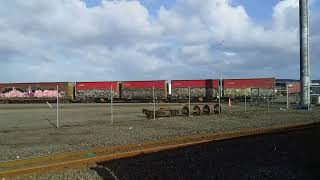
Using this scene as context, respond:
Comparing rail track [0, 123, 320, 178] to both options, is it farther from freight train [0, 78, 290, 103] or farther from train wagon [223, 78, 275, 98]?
freight train [0, 78, 290, 103]

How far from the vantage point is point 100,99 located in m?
78.3

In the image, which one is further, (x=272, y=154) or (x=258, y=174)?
(x=272, y=154)

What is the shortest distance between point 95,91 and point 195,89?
58.4 feet

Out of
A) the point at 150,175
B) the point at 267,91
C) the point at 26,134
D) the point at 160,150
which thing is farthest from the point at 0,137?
the point at 267,91

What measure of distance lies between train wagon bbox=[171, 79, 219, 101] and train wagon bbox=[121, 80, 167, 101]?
5.98 ft

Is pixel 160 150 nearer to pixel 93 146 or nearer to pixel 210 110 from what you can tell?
pixel 93 146

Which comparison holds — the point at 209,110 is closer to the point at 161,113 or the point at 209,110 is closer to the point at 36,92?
the point at 161,113

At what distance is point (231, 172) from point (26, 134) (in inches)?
520

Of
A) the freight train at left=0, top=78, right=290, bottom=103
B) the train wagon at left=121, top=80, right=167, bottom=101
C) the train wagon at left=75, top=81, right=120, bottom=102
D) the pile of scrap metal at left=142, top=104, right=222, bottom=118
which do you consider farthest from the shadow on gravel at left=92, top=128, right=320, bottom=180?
the train wagon at left=75, top=81, right=120, bottom=102

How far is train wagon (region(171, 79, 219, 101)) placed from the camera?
72.4 meters

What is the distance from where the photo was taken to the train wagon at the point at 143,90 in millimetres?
75312

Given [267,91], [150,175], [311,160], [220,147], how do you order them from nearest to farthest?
[150,175]
[311,160]
[220,147]
[267,91]

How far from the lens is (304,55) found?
4147 cm

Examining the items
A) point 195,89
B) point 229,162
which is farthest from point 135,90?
point 229,162
